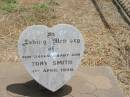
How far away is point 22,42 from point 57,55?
1.16 feet

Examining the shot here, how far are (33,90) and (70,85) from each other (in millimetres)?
397

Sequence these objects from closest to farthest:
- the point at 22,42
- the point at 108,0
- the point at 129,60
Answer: the point at 22,42 < the point at 129,60 < the point at 108,0

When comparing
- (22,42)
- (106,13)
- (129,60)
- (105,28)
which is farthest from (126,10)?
(22,42)

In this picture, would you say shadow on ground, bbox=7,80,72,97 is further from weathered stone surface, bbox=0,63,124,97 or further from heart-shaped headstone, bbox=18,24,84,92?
heart-shaped headstone, bbox=18,24,84,92

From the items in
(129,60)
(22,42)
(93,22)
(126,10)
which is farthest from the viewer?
(126,10)

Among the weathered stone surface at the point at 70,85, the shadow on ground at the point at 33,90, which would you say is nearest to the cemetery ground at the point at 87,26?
the weathered stone surface at the point at 70,85

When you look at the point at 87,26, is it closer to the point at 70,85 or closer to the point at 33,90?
the point at 70,85

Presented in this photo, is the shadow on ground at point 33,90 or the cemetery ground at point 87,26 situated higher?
the cemetery ground at point 87,26

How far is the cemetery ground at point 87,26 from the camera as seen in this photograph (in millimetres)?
5957

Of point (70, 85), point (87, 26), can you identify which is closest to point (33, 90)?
point (70, 85)

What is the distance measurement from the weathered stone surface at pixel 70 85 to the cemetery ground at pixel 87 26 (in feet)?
0.35

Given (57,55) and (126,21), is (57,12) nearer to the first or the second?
(126,21)

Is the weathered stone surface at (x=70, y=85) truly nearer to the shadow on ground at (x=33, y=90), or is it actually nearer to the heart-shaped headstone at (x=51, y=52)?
the shadow on ground at (x=33, y=90)

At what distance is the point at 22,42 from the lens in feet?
15.0
